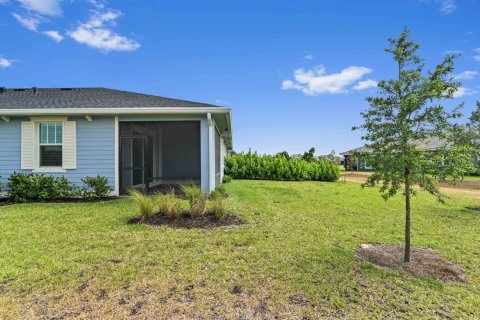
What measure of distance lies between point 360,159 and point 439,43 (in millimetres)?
7471

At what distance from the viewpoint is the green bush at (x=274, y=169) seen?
1931 centimetres

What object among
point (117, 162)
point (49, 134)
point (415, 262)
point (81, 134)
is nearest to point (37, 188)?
point (49, 134)

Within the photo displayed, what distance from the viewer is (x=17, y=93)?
11852 mm

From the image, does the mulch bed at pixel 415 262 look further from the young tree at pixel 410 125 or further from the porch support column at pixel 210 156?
the porch support column at pixel 210 156

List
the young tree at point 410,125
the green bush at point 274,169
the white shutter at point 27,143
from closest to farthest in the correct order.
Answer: the young tree at point 410,125 → the white shutter at point 27,143 → the green bush at point 274,169

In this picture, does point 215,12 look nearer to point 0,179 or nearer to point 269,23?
A: point 269,23

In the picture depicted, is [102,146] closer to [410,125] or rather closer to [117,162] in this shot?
[117,162]

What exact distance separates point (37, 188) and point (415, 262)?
9640mm

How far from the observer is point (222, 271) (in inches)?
132

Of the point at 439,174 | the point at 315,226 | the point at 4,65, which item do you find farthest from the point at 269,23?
the point at 4,65

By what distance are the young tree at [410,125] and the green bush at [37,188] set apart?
8592mm

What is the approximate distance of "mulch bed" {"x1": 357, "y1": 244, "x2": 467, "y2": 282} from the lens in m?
3.41

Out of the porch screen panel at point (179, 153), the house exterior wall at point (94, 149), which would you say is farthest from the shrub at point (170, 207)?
the porch screen panel at point (179, 153)

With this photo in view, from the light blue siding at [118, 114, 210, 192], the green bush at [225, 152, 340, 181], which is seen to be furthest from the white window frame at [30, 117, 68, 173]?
the green bush at [225, 152, 340, 181]
